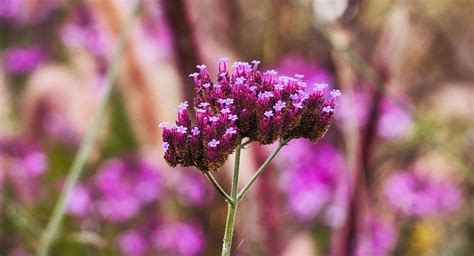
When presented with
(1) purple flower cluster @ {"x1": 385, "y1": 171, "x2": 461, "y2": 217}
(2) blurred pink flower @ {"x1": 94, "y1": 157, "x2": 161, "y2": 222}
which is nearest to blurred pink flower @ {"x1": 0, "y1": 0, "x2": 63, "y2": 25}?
(2) blurred pink flower @ {"x1": 94, "y1": 157, "x2": 161, "y2": 222}

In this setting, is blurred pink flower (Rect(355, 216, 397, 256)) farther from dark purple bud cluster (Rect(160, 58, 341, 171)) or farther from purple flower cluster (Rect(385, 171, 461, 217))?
dark purple bud cluster (Rect(160, 58, 341, 171))

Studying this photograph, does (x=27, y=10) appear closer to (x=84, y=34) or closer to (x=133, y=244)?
(x=84, y=34)

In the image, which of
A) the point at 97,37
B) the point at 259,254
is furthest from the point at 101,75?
the point at 259,254

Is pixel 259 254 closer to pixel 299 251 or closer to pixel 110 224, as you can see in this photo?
pixel 299 251

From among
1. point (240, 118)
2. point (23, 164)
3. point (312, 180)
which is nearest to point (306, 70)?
point (312, 180)

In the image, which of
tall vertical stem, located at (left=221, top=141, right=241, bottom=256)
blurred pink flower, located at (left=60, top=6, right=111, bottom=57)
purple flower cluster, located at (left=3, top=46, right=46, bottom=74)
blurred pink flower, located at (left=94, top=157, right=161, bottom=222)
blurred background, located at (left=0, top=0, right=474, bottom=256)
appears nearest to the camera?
tall vertical stem, located at (left=221, top=141, right=241, bottom=256)
